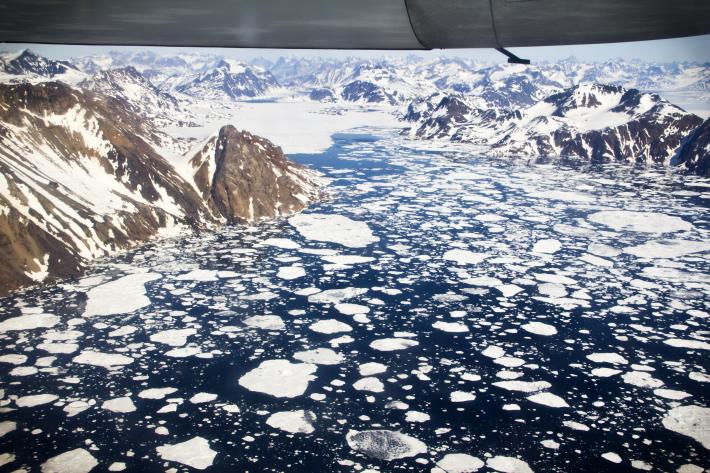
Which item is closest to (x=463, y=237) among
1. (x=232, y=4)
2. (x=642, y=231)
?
(x=642, y=231)

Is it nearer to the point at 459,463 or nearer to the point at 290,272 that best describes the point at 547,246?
the point at 290,272

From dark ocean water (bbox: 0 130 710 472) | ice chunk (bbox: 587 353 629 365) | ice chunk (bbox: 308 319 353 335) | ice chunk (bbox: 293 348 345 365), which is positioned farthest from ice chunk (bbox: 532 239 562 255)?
ice chunk (bbox: 293 348 345 365)

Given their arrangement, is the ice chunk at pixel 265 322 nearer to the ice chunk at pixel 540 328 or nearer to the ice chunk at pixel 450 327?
the ice chunk at pixel 450 327

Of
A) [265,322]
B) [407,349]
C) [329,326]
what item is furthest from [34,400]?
[407,349]

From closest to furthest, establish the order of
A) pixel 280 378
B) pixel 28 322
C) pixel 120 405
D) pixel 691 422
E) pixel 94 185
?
pixel 691 422, pixel 120 405, pixel 280 378, pixel 28 322, pixel 94 185

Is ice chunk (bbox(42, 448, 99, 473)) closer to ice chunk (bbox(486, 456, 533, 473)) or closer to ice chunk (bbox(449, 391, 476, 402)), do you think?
ice chunk (bbox(486, 456, 533, 473))
